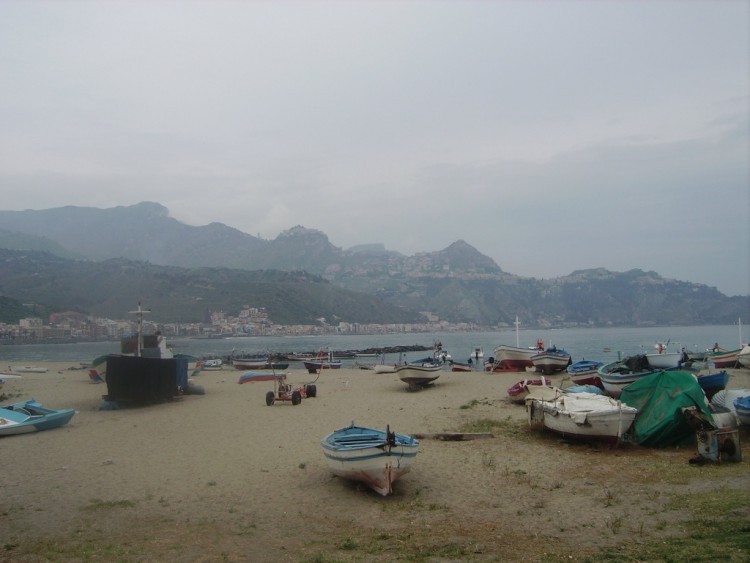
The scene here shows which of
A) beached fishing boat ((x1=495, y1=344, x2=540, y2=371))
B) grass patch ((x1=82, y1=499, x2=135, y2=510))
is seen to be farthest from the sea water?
grass patch ((x1=82, y1=499, x2=135, y2=510))

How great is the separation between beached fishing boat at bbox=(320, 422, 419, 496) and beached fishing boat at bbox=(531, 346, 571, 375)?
2056 cm

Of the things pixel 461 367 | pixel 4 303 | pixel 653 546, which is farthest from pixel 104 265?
pixel 653 546

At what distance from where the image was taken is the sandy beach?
756 cm

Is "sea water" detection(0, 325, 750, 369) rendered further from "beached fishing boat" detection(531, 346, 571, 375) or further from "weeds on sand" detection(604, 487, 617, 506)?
"weeds on sand" detection(604, 487, 617, 506)

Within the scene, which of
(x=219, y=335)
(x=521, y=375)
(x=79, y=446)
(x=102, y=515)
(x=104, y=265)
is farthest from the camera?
(x=104, y=265)

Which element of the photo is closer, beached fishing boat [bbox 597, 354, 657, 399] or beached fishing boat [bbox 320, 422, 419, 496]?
beached fishing boat [bbox 320, 422, 419, 496]

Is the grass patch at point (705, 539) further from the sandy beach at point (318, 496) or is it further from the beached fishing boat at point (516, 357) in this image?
the beached fishing boat at point (516, 357)

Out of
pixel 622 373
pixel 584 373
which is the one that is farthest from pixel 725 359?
pixel 622 373

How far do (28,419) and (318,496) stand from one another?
1149cm

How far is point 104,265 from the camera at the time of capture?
190 m

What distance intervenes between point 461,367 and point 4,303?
464ft

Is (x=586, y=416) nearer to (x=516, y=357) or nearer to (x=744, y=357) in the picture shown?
(x=516, y=357)

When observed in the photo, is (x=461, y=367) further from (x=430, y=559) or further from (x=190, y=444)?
(x=430, y=559)

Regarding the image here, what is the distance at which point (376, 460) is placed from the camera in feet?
32.8
